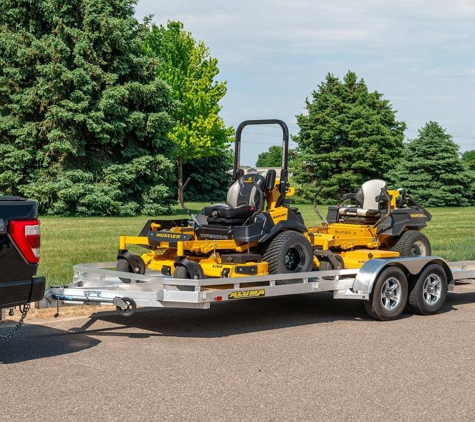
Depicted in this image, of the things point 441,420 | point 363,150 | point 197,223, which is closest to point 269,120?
point 197,223

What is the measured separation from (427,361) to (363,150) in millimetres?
46787

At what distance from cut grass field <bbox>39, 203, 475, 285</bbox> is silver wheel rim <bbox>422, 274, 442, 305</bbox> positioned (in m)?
4.98

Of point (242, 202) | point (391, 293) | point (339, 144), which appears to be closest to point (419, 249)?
point (391, 293)

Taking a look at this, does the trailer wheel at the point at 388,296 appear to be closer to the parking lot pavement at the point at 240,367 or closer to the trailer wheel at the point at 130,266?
the parking lot pavement at the point at 240,367

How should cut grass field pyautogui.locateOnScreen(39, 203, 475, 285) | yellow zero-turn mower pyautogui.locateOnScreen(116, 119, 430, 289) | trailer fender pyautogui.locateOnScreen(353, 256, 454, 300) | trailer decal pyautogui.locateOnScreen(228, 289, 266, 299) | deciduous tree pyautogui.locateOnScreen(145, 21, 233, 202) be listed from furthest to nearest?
deciduous tree pyautogui.locateOnScreen(145, 21, 233, 202)
cut grass field pyautogui.locateOnScreen(39, 203, 475, 285)
trailer fender pyautogui.locateOnScreen(353, 256, 454, 300)
yellow zero-turn mower pyautogui.locateOnScreen(116, 119, 430, 289)
trailer decal pyautogui.locateOnScreen(228, 289, 266, 299)

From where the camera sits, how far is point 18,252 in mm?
6059

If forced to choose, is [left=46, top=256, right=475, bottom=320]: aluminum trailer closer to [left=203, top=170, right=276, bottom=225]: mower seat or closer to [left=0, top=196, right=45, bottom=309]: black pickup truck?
[left=203, top=170, right=276, bottom=225]: mower seat

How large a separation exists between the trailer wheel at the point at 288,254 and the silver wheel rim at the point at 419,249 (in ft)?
6.93

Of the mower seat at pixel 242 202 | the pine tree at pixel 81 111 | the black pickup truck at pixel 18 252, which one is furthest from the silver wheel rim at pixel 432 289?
the pine tree at pixel 81 111

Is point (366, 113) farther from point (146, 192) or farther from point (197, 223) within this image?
point (197, 223)

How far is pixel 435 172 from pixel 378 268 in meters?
42.1

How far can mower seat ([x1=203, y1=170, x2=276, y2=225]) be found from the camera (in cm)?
858

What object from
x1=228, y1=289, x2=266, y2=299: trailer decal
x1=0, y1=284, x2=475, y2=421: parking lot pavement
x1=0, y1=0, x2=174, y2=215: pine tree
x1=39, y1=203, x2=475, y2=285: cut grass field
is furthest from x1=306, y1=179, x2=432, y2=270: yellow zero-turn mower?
x1=0, y1=0, x2=174, y2=215: pine tree

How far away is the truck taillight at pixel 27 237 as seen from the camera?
6066 millimetres
